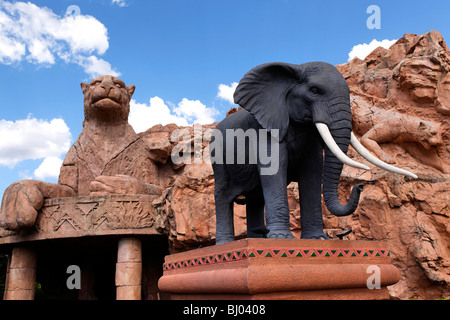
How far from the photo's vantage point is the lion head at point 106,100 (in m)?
10.3

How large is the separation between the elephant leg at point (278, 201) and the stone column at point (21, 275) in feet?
25.8

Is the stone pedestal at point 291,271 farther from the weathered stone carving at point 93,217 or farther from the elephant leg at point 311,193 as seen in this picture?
the weathered stone carving at point 93,217

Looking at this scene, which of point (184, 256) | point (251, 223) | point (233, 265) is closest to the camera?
point (233, 265)

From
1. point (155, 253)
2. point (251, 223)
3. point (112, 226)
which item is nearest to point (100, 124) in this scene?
point (112, 226)

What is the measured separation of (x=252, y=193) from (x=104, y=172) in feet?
22.1

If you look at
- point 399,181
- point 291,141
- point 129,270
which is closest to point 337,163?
point 291,141

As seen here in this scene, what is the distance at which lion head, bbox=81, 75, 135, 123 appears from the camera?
33.9 ft

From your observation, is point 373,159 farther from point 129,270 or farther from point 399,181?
point 129,270

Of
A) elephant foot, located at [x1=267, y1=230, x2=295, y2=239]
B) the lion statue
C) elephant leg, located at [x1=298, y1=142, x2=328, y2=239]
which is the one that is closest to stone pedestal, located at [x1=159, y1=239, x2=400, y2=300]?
elephant foot, located at [x1=267, y1=230, x2=295, y2=239]

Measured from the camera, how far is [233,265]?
10.9ft

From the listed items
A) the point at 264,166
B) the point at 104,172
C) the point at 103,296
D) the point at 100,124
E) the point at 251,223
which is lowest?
the point at 103,296

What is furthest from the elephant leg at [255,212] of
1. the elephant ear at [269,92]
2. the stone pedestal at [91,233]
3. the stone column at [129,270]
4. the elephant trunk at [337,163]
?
the stone column at [129,270]

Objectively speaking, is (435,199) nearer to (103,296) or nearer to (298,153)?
(298,153)

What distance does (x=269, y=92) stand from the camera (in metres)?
4.02
